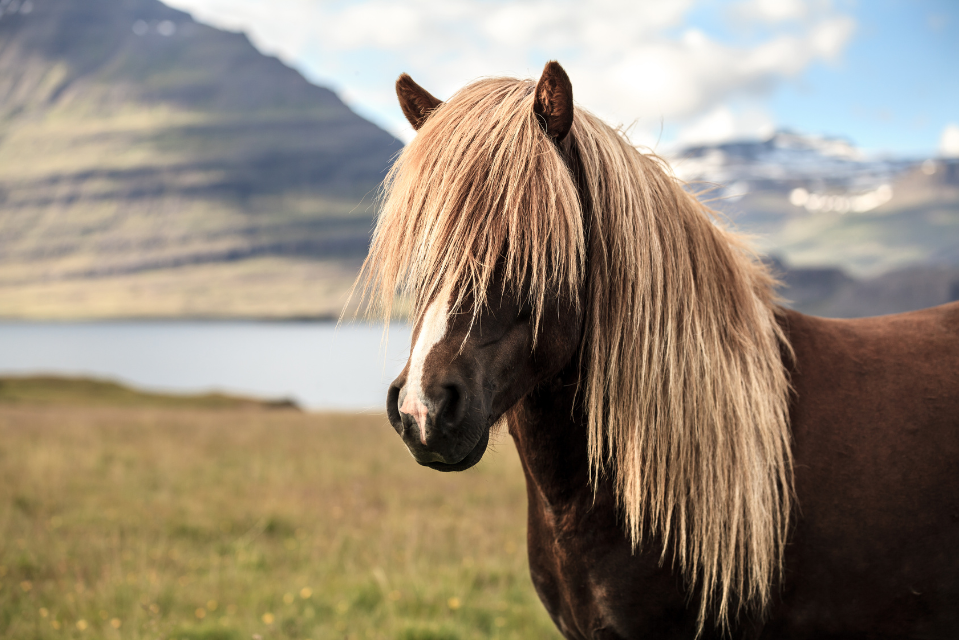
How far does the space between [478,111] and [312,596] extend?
4515mm

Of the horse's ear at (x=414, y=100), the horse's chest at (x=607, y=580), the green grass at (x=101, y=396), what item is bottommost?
the green grass at (x=101, y=396)

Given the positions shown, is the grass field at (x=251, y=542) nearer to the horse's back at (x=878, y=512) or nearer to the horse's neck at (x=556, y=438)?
the horse's neck at (x=556, y=438)

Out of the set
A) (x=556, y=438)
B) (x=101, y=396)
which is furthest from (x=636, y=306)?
(x=101, y=396)

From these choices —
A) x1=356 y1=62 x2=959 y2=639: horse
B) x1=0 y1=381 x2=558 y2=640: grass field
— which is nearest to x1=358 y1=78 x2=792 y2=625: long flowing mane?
x1=356 y1=62 x2=959 y2=639: horse

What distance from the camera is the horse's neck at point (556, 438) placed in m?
2.09

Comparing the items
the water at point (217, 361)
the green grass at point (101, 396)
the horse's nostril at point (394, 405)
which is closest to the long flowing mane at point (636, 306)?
the horse's nostril at point (394, 405)

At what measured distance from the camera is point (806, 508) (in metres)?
2.16

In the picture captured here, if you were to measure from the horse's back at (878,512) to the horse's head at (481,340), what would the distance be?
109cm

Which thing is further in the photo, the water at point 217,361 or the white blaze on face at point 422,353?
the water at point 217,361

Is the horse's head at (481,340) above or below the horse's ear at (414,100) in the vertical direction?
below

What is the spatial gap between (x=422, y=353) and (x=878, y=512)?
5.65 ft

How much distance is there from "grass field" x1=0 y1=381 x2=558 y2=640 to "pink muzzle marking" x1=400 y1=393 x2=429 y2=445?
74 cm

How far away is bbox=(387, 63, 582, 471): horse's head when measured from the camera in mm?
1576

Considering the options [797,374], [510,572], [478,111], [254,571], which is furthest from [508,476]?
[478,111]
